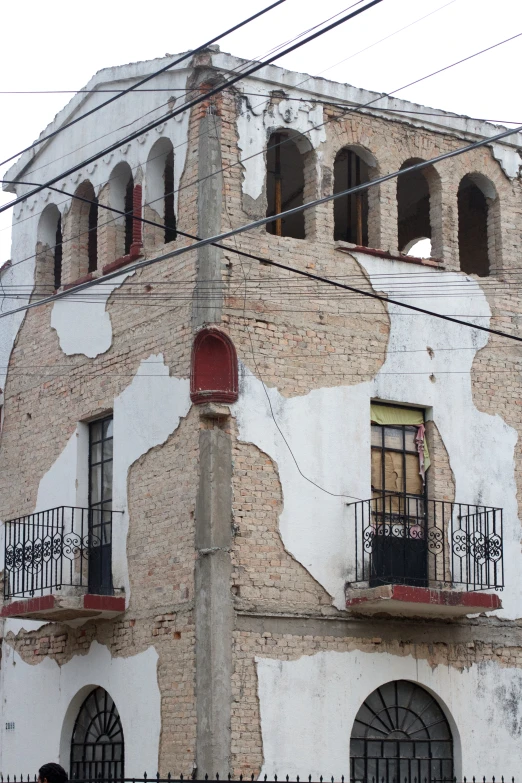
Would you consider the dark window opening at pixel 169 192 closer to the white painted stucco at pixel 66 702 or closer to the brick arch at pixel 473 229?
the brick arch at pixel 473 229

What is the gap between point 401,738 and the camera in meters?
17.1

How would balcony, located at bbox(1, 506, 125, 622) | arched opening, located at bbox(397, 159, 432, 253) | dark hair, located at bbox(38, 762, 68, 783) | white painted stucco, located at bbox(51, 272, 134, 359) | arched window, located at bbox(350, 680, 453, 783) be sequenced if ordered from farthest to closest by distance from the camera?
1. arched opening, located at bbox(397, 159, 432, 253)
2. white painted stucco, located at bbox(51, 272, 134, 359)
3. balcony, located at bbox(1, 506, 125, 622)
4. arched window, located at bbox(350, 680, 453, 783)
5. dark hair, located at bbox(38, 762, 68, 783)

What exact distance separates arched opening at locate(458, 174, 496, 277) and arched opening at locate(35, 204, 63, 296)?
19.9 feet

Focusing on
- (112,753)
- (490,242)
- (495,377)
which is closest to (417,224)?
(490,242)

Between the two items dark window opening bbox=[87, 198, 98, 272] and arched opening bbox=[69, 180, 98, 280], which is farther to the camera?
dark window opening bbox=[87, 198, 98, 272]

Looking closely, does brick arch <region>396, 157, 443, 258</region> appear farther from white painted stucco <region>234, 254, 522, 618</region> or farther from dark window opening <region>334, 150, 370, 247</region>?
white painted stucco <region>234, 254, 522, 618</region>

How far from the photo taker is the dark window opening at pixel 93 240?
20234 mm

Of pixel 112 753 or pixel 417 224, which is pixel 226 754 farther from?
pixel 417 224

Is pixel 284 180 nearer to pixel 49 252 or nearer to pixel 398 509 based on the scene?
pixel 49 252

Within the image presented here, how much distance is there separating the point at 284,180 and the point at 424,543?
22.9 ft

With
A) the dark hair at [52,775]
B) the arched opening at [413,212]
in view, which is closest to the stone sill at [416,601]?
the dark hair at [52,775]

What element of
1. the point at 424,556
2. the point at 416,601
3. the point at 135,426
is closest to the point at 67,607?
the point at 135,426

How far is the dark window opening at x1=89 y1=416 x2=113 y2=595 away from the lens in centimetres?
1792

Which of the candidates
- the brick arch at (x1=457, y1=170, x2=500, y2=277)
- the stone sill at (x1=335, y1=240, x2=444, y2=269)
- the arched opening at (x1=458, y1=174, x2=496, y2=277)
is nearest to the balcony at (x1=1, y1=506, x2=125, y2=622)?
the stone sill at (x1=335, y1=240, x2=444, y2=269)
